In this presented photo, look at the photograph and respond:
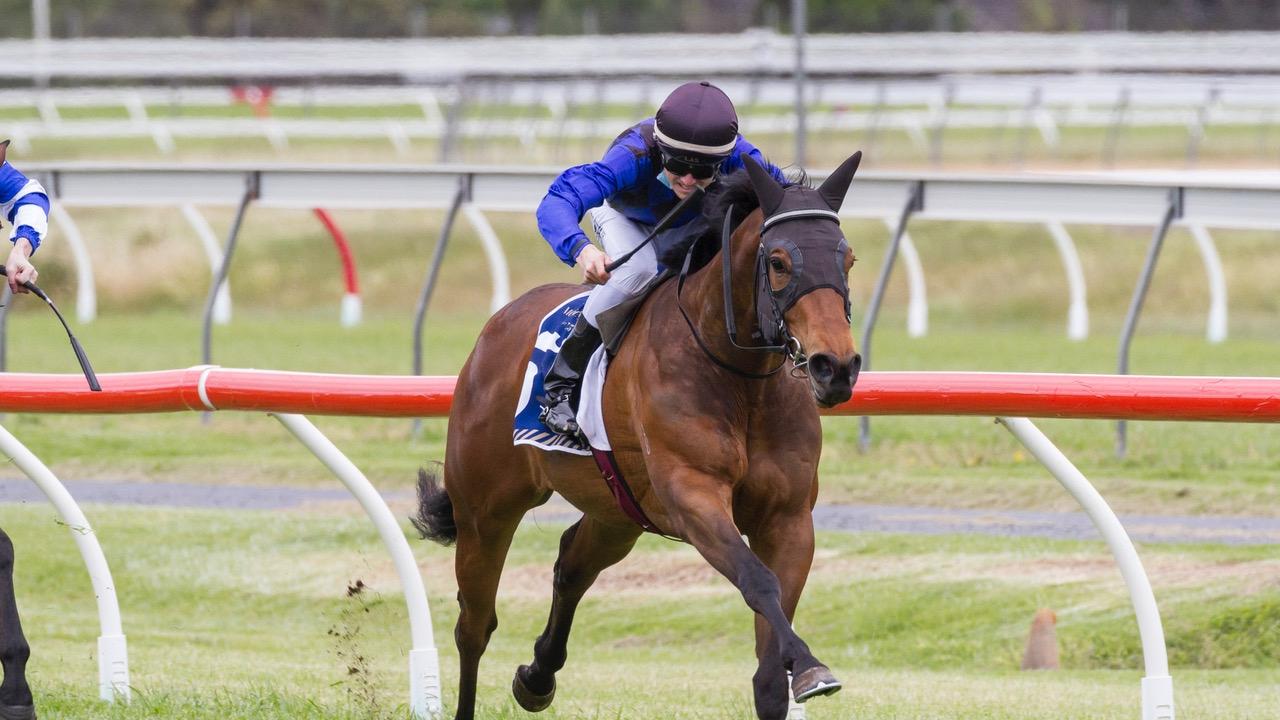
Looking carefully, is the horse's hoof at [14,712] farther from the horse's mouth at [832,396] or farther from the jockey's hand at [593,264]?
the horse's mouth at [832,396]

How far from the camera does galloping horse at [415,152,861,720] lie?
440 cm

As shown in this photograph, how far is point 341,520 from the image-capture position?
9.96 metres

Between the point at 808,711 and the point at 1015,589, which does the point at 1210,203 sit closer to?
the point at 1015,589

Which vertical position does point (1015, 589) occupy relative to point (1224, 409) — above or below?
below

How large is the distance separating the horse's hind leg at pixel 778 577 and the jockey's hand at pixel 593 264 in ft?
2.51

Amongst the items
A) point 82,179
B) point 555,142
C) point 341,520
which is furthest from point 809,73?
point 341,520

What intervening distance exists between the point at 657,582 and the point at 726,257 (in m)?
4.17

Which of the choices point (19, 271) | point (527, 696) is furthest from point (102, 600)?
point (527, 696)

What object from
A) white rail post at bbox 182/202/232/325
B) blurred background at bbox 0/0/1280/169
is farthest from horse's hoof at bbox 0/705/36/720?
blurred background at bbox 0/0/1280/169

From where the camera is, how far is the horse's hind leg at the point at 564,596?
19.4 ft

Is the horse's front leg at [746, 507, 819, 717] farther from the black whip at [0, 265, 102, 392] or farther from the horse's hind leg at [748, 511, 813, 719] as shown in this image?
the black whip at [0, 265, 102, 392]

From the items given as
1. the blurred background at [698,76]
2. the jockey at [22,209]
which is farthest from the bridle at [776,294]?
the blurred background at [698,76]

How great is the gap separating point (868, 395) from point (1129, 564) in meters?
0.89

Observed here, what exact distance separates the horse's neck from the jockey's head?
0.37 metres
